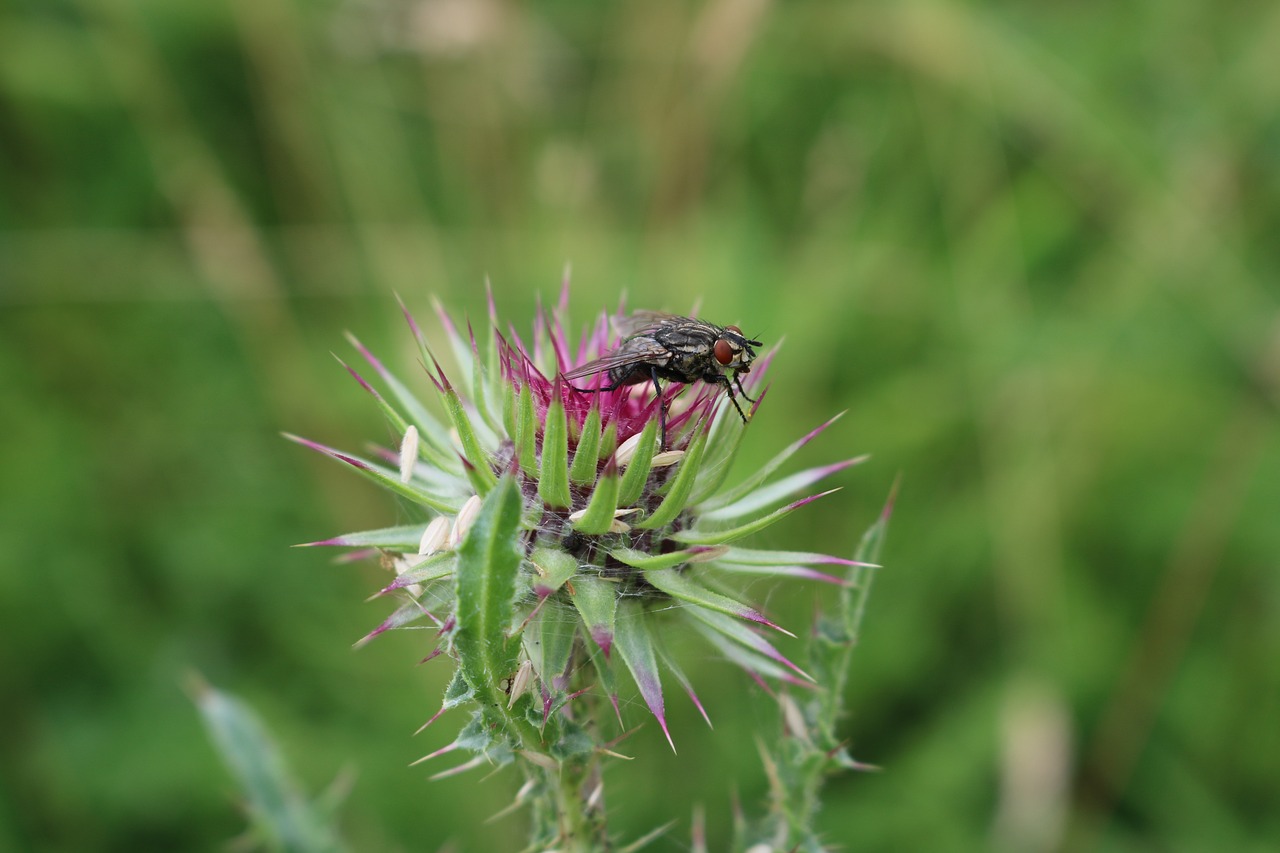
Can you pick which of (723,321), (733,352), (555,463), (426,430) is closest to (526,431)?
(555,463)

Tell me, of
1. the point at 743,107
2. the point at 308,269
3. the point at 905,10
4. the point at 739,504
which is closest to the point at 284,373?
the point at 308,269

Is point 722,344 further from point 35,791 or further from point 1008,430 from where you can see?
point 35,791

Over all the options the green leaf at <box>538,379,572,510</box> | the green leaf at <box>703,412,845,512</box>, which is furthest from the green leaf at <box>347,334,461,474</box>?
the green leaf at <box>703,412,845,512</box>

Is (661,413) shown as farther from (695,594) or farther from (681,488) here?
(695,594)

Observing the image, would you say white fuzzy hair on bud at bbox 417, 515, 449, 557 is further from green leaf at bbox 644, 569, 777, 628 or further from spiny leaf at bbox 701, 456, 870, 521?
spiny leaf at bbox 701, 456, 870, 521

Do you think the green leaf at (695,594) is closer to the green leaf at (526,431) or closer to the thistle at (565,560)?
the thistle at (565,560)
